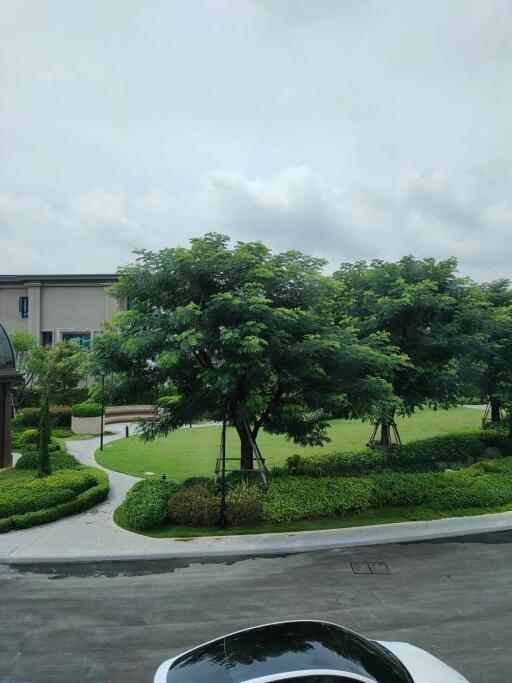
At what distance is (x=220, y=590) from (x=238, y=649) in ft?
17.1

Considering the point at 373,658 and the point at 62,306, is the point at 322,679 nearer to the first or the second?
the point at 373,658

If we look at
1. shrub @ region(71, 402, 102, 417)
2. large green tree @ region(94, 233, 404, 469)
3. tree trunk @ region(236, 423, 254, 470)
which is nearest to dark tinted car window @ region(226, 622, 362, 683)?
large green tree @ region(94, 233, 404, 469)

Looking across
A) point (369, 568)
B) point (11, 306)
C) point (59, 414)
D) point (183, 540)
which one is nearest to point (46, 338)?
point (11, 306)

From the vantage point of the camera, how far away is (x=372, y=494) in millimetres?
15125

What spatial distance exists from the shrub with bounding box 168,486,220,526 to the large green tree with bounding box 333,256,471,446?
25.3 feet

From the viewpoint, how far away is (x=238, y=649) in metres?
5.54

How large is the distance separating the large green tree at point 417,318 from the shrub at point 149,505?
8373 millimetres

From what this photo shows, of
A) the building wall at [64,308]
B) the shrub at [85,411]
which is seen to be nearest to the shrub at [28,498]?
the shrub at [85,411]

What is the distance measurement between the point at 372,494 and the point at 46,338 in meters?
A: 52.4

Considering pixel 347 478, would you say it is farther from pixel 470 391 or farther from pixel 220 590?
pixel 470 391

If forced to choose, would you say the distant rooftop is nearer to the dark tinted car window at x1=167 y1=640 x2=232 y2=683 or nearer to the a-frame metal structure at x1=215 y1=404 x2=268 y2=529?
the a-frame metal structure at x1=215 y1=404 x2=268 y2=529

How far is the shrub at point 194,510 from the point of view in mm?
13961

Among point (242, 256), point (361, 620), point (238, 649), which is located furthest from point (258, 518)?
point (238, 649)

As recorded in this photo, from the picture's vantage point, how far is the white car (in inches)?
197
